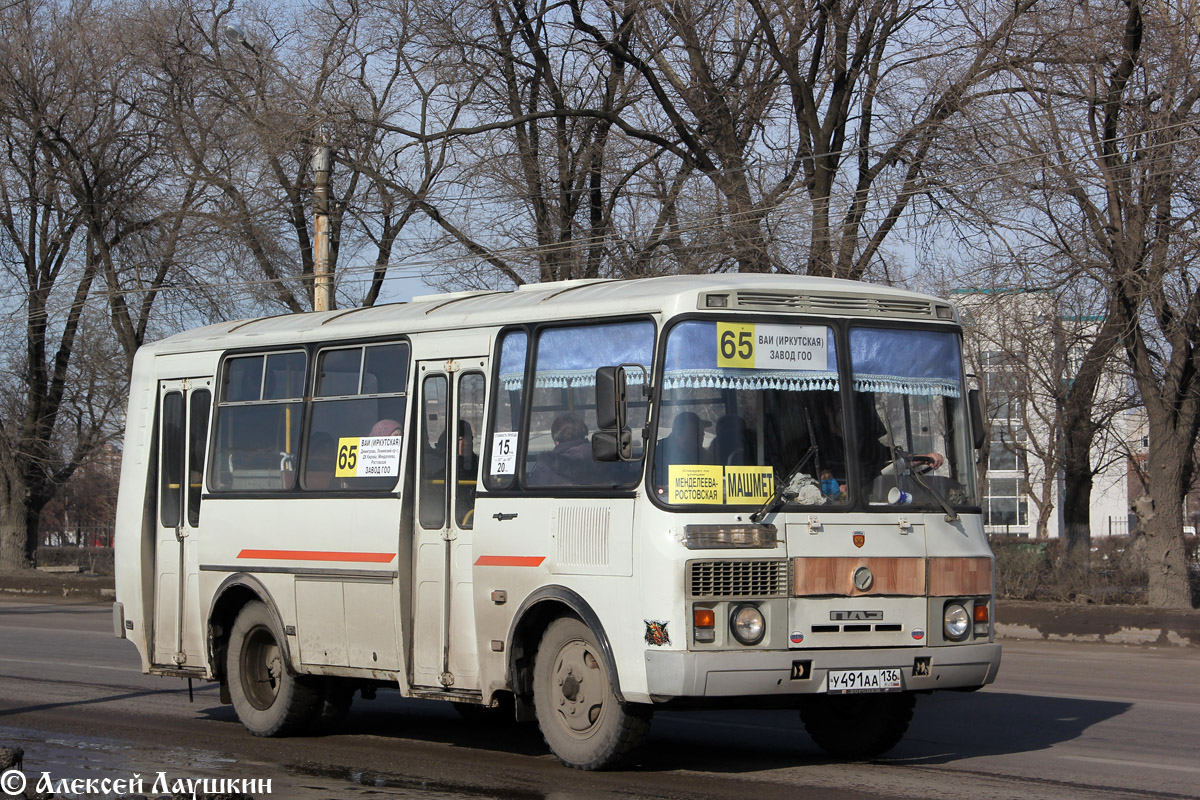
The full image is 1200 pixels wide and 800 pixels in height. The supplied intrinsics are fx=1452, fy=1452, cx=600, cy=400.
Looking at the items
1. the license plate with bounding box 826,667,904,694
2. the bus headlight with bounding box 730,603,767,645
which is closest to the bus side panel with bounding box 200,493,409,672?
the bus headlight with bounding box 730,603,767,645

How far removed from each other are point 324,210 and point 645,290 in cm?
1465

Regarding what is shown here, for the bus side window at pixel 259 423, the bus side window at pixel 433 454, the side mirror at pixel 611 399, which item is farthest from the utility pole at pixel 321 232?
the side mirror at pixel 611 399

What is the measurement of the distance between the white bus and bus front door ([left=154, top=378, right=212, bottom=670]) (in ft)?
2.61

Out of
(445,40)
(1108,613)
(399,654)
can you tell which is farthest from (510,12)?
(399,654)

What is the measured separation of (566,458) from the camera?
29.2 ft

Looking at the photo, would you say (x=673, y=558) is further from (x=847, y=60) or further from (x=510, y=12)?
(x=510, y=12)

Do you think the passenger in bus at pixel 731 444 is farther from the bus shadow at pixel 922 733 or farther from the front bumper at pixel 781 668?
the bus shadow at pixel 922 733

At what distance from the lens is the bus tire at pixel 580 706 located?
8375 millimetres

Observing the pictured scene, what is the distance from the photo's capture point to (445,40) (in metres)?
27.1

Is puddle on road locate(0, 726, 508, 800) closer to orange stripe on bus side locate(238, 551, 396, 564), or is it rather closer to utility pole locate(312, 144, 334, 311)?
orange stripe on bus side locate(238, 551, 396, 564)

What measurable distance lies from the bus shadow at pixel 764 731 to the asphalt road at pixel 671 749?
2 centimetres

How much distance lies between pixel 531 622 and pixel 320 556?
7.18 feet

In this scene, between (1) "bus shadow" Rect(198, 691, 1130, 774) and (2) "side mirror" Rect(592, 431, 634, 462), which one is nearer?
(2) "side mirror" Rect(592, 431, 634, 462)

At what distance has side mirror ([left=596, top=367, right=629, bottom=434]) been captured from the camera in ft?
26.6
